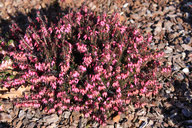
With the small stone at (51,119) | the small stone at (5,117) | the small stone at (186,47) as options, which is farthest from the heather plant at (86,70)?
the small stone at (186,47)

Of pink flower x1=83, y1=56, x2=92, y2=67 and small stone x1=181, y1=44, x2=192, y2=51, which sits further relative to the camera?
small stone x1=181, y1=44, x2=192, y2=51

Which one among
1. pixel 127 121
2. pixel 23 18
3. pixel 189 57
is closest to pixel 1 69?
pixel 23 18

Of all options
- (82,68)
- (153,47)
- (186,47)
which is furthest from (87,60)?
(186,47)

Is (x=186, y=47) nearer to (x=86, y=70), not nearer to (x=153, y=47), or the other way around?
(x=153, y=47)

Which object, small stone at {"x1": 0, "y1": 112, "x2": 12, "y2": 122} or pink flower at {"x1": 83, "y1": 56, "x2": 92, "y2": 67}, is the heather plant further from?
small stone at {"x1": 0, "y1": 112, "x2": 12, "y2": 122}

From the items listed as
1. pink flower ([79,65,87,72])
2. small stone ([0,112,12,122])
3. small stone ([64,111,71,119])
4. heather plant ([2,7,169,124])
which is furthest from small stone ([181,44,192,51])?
small stone ([0,112,12,122])

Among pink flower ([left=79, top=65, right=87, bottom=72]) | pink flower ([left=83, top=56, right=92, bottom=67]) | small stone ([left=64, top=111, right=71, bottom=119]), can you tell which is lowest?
small stone ([left=64, top=111, right=71, bottom=119])

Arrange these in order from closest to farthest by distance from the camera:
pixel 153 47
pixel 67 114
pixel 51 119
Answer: pixel 51 119 < pixel 67 114 < pixel 153 47
